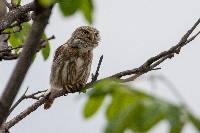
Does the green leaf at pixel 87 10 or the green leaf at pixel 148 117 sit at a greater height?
the green leaf at pixel 87 10

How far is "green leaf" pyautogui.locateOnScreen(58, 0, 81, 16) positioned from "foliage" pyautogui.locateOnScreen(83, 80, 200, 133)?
1.07 feet

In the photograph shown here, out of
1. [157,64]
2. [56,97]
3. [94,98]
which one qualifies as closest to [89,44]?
[56,97]

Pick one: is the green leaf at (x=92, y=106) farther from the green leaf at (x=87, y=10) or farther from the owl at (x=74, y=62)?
the owl at (x=74, y=62)

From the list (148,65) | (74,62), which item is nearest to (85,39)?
(74,62)

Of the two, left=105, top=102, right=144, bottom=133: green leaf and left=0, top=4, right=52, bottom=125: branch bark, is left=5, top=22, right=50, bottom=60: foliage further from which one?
left=105, top=102, right=144, bottom=133: green leaf

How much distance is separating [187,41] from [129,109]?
241cm

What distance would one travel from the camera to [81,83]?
729 centimetres

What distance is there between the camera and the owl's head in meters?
7.82

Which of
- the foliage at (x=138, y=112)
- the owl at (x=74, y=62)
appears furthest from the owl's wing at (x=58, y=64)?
the foliage at (x=138, y=112)

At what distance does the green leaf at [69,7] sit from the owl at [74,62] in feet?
14.7

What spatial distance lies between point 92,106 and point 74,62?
16.7ft

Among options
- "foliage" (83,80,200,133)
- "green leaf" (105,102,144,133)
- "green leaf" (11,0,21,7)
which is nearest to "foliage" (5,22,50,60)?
"green leaf" (11,0,21,7)

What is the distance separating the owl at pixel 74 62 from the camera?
7.41m

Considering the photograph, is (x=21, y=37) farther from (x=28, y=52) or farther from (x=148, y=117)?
(x=148, y=117)
